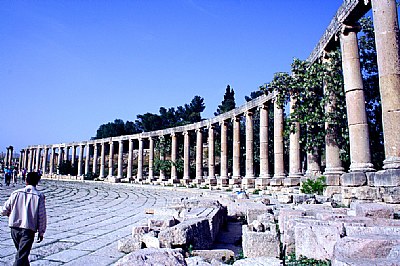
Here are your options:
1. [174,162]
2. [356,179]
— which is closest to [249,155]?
[174,162]

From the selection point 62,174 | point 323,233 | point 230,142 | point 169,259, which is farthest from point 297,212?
point 62,174

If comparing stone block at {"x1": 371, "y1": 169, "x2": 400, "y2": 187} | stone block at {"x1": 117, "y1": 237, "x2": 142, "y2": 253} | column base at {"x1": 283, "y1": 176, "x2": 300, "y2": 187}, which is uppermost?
stone block at {"x1": 371, "y1": 169, "x2": 400, "y2": 187}

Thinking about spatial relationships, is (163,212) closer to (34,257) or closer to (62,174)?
(34,257)

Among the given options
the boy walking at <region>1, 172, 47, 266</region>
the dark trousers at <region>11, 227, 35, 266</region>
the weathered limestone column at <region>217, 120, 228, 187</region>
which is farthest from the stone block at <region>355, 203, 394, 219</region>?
the weathered limestone column at <region>217, 120, 228, 187</region>

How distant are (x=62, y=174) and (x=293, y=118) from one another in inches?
1794

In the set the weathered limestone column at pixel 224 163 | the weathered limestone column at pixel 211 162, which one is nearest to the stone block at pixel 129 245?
the weathered limestone column at pixel 224 163

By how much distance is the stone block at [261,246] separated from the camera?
4.93 metres

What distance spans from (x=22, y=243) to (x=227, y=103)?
2121 inches

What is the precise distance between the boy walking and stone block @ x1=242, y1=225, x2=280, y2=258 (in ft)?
9.82

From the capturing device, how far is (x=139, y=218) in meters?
9.57

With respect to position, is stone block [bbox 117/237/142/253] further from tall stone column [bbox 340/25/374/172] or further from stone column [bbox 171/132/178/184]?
stone column [bbox 171/132/178/184]

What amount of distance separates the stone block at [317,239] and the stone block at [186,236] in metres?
1.53

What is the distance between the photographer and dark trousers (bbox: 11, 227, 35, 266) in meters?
4.27

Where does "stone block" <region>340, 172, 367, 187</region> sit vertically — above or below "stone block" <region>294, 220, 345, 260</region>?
above
